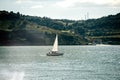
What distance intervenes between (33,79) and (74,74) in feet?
68.3

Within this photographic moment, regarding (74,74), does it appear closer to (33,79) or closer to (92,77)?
(92,77)

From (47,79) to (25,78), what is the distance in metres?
7.04

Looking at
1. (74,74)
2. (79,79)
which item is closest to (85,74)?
(74,74)

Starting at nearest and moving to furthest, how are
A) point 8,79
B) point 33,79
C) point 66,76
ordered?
point 8,79 < point 33,79 < point 66,76

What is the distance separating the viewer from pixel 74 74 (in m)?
138

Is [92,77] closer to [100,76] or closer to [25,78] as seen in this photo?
[100,76]

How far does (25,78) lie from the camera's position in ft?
407

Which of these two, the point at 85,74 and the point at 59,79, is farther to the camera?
the point at 85,74

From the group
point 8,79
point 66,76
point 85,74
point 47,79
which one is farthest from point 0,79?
point 85,74

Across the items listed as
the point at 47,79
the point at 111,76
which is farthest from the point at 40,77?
the point at 111,76

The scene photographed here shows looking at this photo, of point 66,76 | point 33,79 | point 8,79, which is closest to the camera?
point 8,79

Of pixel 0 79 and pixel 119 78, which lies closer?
pixel 0 79

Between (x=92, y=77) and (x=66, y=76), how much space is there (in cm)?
894

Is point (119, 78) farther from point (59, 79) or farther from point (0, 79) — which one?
point (0, 79)
